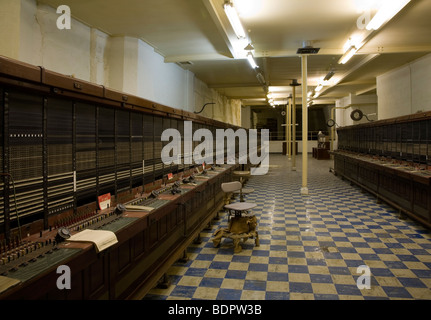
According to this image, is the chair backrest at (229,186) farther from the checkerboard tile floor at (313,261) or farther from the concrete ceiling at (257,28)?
the concrete ceiling at (257,28)

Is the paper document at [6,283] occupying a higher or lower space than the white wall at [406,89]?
lower

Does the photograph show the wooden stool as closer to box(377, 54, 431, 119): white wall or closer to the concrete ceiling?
the concrete ceiling

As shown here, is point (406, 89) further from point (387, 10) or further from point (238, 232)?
point (238, 232)

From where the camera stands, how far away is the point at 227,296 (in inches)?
143

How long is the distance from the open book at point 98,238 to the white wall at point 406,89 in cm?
1145

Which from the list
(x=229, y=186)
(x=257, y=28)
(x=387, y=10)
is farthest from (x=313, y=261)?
(x=257, y=28)

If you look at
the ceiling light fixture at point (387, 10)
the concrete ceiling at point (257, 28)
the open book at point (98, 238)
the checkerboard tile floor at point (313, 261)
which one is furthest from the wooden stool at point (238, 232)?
the ceiling light fixture at point (387, 10)

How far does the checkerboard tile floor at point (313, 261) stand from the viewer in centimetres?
371

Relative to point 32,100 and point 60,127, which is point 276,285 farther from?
point 32,100

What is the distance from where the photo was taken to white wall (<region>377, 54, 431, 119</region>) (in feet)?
35.2

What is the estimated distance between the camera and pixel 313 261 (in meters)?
4.64

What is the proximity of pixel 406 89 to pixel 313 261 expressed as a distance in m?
10.2
